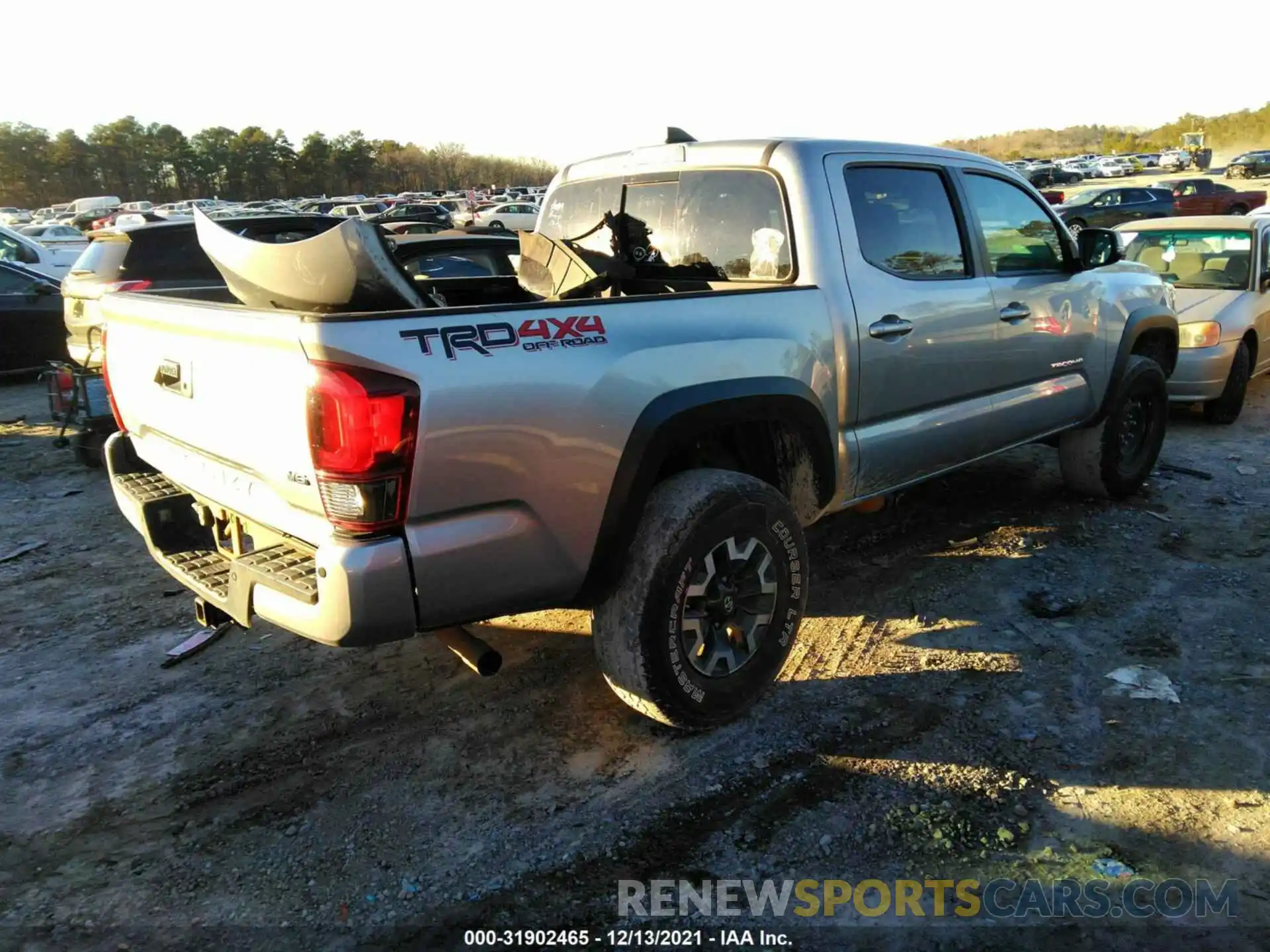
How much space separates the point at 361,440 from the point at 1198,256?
859cm

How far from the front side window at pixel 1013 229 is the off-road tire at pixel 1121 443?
1.05 m

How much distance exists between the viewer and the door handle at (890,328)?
141 inches

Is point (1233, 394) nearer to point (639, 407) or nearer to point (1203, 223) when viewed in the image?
point (1203, 223)

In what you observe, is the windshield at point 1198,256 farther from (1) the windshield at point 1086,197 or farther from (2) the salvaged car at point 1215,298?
(1) the windshield at point 1086,197

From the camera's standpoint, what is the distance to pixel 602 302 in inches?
108

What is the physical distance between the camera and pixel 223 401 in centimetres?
265

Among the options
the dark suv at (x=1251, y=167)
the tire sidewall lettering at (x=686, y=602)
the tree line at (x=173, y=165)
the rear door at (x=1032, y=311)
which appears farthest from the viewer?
the tree line at (x=173, y=165)

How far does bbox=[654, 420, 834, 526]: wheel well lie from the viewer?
3.43 metres

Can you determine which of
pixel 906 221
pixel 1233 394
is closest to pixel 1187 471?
pixel 1233 394

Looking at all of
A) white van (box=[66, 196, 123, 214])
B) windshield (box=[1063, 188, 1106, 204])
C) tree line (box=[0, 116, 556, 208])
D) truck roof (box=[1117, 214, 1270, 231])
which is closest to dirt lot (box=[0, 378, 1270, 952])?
truck roof (box=[1117, 214, 1270, 231])

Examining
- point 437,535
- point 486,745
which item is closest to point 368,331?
point 437,535

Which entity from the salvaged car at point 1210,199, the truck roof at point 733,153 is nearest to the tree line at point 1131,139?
the salvaged car at point 1210,199

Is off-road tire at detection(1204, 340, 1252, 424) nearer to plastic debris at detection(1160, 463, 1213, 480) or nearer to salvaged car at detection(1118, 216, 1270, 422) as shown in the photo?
salvaged car at detection(1118, 216, 1270, 422)

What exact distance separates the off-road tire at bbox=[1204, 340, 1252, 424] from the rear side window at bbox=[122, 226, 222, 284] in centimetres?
867
